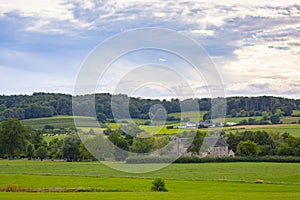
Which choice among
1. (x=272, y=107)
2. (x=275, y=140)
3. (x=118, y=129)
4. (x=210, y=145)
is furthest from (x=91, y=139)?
(x=272, y=107)

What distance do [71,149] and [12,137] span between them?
13.9 meters

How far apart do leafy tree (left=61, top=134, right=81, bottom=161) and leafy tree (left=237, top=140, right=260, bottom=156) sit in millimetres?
30017

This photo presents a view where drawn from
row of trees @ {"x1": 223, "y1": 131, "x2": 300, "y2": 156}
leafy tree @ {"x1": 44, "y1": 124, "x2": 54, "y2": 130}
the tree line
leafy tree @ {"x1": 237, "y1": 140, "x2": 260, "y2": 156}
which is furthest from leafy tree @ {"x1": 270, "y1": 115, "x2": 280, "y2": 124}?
leafy tree @ {"x1": 44, "y1": 124, "x2": 54, "y2": 130}

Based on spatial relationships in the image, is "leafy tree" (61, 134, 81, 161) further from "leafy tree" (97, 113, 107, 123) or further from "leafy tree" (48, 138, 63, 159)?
"leafy tree" (97, 113, 107, 123)

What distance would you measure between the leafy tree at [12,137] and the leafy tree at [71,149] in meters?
10.9

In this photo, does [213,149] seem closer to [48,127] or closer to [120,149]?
[120,149]

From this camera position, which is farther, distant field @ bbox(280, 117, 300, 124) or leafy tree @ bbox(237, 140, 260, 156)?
Result: distant field @ bbox(280, 117, 300, 124)

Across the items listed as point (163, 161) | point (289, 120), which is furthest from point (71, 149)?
point (289, 120)

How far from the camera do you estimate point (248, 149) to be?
301 feet

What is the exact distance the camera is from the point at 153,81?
4562 cm

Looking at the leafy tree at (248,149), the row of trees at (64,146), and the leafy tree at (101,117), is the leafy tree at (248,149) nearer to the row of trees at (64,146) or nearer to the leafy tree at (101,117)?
the row of trees at (64,146)

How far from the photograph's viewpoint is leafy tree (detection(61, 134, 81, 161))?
90938 mm

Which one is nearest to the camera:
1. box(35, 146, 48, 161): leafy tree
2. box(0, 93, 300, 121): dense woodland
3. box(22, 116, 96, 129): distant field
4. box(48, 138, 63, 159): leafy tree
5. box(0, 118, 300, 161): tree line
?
box(0, 118, 300, 161): tree line

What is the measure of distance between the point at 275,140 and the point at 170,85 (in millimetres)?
56555
